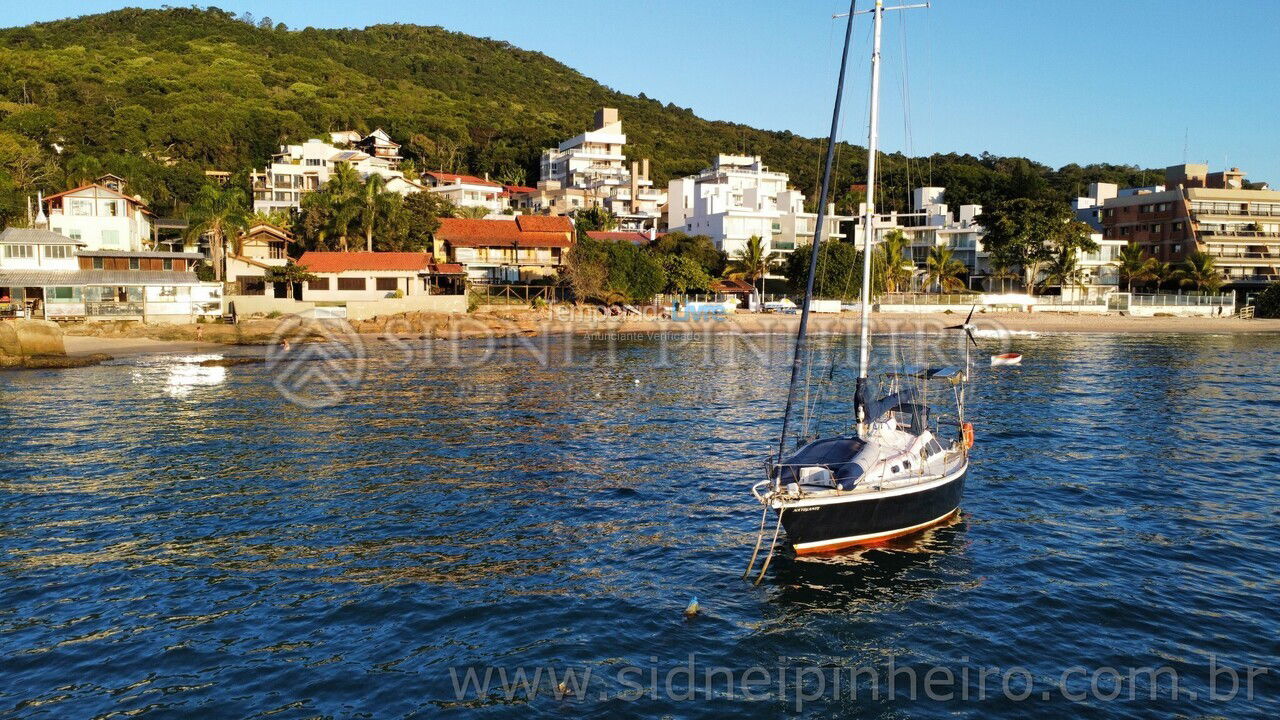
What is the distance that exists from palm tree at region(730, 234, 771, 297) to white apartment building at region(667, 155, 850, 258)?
5191 millimetres

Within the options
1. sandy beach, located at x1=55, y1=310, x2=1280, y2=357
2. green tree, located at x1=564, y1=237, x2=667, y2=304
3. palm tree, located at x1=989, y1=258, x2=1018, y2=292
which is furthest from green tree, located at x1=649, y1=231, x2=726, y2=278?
palm tree, located at x1=989, y1=258, x2=1018, y2=292

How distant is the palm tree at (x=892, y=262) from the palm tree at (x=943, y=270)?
3.25 metres

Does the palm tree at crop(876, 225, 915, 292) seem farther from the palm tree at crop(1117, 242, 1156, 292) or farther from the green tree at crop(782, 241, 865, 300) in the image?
the palm tree at crop(1117, 242, 1156, 292)

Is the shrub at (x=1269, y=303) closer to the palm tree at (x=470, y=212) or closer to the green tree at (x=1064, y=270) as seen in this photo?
the green tree at (x=1064, y=270)

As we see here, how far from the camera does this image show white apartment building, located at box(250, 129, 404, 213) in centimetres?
11956

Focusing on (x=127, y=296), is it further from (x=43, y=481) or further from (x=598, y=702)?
(x=598, y=702)

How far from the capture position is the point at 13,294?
7431 centimetres

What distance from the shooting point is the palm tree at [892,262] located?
105188 millimetres

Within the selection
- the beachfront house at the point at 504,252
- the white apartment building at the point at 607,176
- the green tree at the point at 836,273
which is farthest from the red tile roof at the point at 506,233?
the white apartment building at the point at 607,176

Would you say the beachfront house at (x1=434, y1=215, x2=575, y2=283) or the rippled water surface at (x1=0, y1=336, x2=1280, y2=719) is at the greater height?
the beachfront house at (x1=434, y1=215, x2=575, y2=283)

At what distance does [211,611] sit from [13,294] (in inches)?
2910

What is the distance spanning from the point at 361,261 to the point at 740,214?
5358 centimetres

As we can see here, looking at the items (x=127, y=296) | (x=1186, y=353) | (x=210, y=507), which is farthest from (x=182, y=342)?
(x=1186, y=353)

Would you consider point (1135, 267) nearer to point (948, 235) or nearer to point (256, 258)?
point (948, 235)
